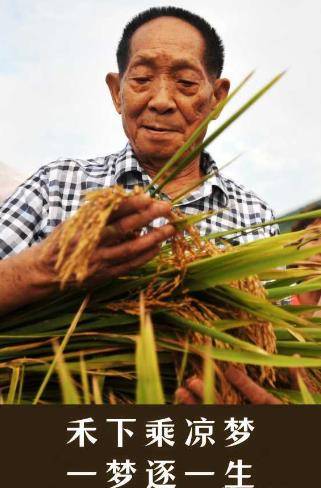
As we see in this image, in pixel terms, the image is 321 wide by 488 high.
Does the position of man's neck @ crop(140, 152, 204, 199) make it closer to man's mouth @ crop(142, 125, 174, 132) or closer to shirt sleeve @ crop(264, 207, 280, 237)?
man's mouth @ crop(142, 125, 174, 132)

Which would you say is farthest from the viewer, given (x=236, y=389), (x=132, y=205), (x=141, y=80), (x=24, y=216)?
(x=141, y=80)

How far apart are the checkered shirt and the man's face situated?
13cm

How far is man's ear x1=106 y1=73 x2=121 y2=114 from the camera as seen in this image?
2223mm

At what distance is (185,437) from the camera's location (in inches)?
42.1

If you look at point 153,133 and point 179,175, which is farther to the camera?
point 179,175

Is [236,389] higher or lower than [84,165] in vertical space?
lower

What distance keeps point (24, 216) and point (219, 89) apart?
85 cm

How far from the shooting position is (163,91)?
6.40 ft

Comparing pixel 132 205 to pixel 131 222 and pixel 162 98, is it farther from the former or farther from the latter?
pixel 162 98

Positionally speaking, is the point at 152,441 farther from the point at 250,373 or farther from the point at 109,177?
the point at 109,177

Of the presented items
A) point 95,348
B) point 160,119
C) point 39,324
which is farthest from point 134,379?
point 160,119

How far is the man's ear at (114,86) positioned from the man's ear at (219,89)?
33 centimetres

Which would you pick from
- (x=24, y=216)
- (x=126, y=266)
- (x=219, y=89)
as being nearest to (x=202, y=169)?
(x=219, y=89)

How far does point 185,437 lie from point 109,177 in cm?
119
